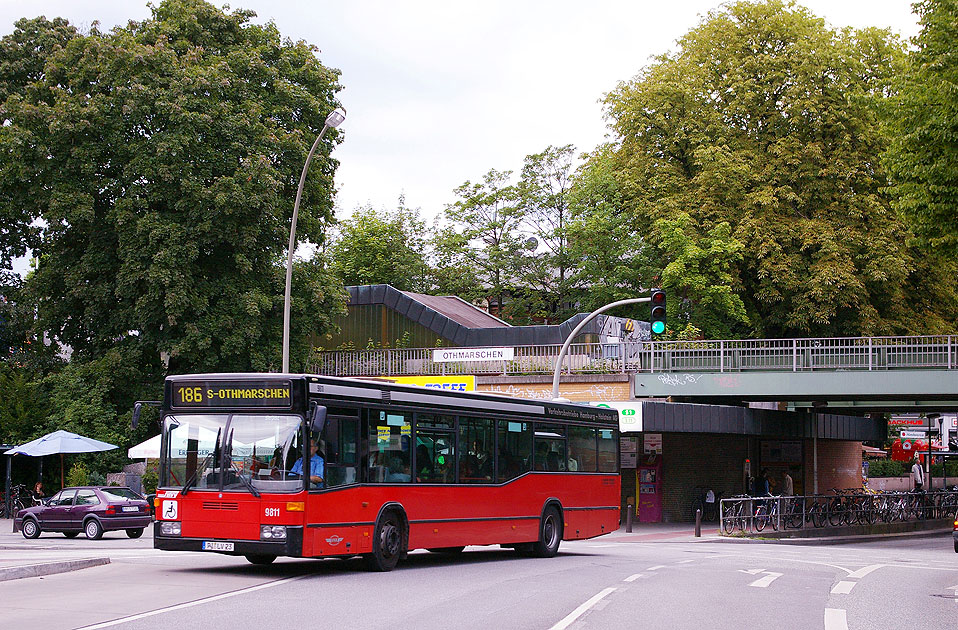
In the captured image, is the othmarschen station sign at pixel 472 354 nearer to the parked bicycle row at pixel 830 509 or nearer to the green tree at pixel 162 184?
the green tree at pixel 162 184

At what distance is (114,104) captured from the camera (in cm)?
3450

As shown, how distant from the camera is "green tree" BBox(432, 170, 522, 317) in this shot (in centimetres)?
5484

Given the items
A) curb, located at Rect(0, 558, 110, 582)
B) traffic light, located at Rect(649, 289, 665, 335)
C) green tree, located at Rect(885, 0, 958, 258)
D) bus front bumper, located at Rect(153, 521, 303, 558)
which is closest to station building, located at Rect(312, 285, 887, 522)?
traffic light, located at Rect(649, 289, 665, 335)

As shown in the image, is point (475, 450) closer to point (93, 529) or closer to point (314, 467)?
point (314, 467)

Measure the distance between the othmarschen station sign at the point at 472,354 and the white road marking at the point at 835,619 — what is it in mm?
27460

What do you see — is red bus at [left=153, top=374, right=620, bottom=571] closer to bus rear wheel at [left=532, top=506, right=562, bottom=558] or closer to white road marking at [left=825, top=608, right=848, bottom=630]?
bus rear wheel at [left=532, top=506, right=562, bottom=558]

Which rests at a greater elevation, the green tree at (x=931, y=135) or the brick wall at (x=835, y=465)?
the green tree at (x=931, y=135)

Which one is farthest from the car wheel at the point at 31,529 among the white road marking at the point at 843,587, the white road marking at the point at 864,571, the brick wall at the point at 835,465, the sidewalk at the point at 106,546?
the brick wall at the point at 835,465

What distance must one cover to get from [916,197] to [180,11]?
2451cm

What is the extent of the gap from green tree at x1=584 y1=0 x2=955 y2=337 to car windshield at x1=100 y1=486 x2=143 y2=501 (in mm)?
24612

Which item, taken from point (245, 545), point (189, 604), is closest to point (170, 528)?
point (245, 545)

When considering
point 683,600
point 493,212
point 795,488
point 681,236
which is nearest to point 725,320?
point 681,236

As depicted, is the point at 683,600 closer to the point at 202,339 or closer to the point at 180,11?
the point at 202,339

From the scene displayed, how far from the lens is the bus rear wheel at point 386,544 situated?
1598 cm
